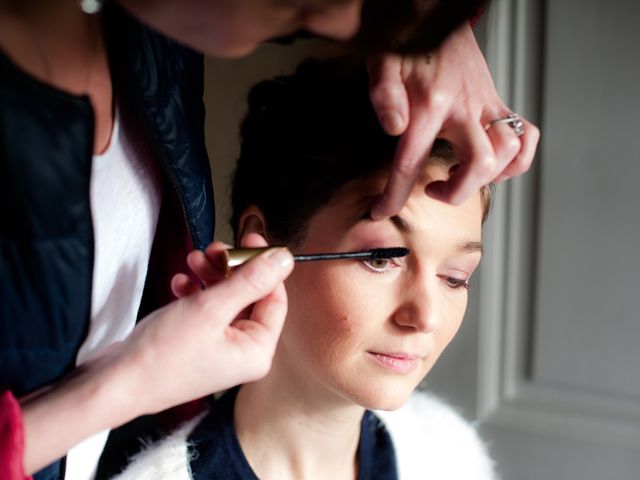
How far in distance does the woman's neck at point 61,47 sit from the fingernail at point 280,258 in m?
0.17

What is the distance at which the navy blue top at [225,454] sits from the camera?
2.91 ft

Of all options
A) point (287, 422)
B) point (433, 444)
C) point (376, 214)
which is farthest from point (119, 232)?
point (433, 444)

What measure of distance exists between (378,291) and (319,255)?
0.38 feet

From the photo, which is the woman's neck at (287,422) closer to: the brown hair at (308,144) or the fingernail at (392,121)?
the brown hair at (308,144)

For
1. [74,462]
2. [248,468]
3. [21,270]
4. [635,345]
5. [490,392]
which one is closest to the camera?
[21,270]

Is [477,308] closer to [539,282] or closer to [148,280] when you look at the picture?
[539,282]

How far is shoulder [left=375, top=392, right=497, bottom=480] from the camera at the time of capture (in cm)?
104

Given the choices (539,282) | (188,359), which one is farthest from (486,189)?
(188,359)

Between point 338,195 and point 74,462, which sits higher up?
point 338,195

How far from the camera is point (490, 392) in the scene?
1.32 meters

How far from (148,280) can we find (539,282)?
69 centimetres

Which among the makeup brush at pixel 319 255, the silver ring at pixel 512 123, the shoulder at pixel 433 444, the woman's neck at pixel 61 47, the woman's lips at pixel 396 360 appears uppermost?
the woman's neck at pixel 61 47

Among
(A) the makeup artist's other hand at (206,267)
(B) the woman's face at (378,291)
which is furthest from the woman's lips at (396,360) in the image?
(A) the makeup artist's other hand at (206,267)

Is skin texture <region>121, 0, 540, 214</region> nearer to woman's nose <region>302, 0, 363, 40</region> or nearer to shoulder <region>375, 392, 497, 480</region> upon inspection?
woman's nose <region>302, 0, 363, 40</region>
